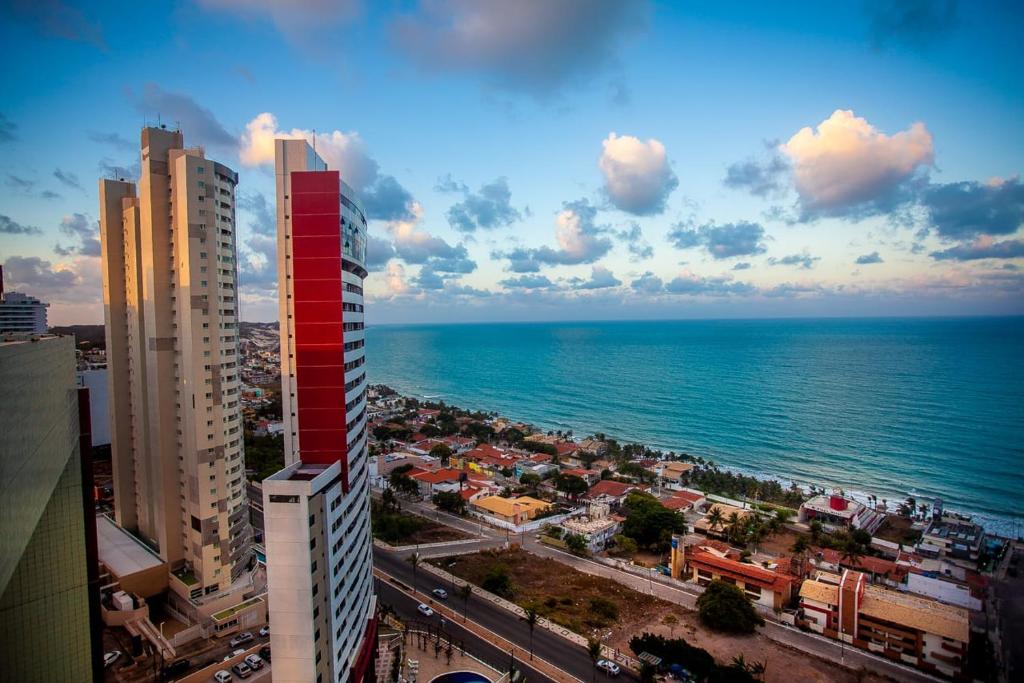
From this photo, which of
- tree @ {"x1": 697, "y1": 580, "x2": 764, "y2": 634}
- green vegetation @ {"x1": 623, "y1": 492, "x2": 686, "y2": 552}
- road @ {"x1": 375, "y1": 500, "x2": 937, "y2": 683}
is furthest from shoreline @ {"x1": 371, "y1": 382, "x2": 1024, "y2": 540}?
tree @ {"x1": 697, "y1": 580, "x2": 764, "y2": 634}

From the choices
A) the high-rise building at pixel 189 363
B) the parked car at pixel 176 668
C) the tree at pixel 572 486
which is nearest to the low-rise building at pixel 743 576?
the tree at pixel 572 486

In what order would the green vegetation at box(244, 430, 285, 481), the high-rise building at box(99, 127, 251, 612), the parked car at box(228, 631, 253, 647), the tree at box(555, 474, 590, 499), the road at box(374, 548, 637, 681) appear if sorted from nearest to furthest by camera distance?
the road at box(374, 548, 637, 681), the parked car at box(228, 631, 253, 647), the high-rise building at box(99, 127, 251, 612), the tree at box(555, 474, 590, 499), the green vegetation at box(244, 430, 285, 481)

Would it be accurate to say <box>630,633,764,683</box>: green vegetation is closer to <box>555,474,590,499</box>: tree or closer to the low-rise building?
the low-rise building

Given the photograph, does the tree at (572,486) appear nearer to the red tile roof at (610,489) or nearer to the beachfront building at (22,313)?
the red tile roof at (610,489)

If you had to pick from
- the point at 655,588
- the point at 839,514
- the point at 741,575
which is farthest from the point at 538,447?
the point at 741,575

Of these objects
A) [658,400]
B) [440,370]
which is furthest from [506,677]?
[440,370]

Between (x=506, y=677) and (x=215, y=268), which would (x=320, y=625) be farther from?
(x=215, y=268)
